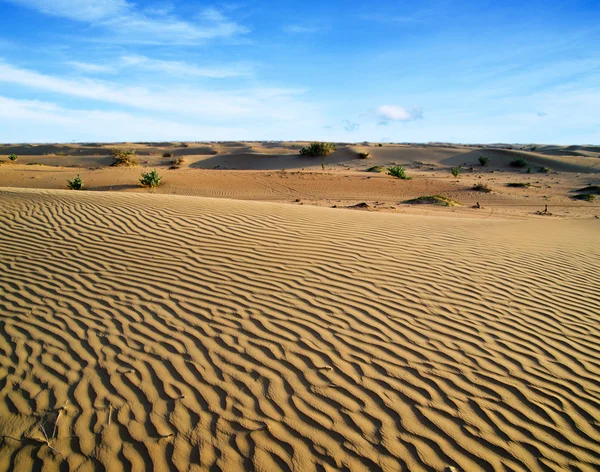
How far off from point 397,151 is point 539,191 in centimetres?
1784

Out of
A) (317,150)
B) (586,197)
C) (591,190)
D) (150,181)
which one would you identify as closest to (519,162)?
(591,190)

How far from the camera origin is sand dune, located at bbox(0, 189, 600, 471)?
231cm

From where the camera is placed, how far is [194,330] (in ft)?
11.4

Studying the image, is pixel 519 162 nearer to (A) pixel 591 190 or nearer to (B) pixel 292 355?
(A) pixel 591 190

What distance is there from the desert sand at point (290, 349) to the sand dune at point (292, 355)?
15 millimetres

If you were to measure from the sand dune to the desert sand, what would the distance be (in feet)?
0.05

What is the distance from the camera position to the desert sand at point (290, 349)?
2318 mm

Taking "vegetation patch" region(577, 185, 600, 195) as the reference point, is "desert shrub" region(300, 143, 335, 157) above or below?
above

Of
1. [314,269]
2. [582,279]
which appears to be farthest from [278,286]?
[582,279]

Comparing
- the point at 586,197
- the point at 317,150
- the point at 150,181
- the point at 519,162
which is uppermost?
the point at 317,150

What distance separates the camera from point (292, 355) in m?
3.14

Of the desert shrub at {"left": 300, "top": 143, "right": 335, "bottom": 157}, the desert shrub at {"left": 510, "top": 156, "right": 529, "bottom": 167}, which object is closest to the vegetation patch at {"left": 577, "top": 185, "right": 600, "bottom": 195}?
the desert shrub at {"left": 510, "top": 156, "right": 529, "bottom": 167}

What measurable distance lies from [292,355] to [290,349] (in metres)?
0.08

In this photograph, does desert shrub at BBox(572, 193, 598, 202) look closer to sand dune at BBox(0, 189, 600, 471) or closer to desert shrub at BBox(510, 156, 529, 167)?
sand dune at BBox(0, 189, 600, 471)
